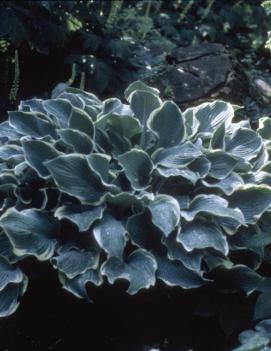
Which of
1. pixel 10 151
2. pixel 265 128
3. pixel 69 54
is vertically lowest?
pixel 69 54

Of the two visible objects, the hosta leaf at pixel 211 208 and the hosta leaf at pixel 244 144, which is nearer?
the hosta leaf at pixel 211 208

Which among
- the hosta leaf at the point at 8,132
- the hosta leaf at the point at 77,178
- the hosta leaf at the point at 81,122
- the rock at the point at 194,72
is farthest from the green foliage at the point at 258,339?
the rock at the point at 194,72

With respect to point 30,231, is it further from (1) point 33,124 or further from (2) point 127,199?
(1) point 33,124

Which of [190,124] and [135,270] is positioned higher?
[190,124]

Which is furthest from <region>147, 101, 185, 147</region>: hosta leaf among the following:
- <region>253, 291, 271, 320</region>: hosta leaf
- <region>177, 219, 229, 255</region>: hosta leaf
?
<region>253, 291, 271, 320</region>: hosta leaf

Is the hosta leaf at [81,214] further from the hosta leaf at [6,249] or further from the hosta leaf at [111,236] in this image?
the hosta leaf at [6,249]

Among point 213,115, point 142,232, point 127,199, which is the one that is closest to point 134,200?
point 127,199

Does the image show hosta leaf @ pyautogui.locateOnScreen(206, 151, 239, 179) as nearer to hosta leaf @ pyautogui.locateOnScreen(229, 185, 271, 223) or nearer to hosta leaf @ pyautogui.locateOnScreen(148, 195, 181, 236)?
hosta leaf @ pyautogui.locateOnScreen(229, 185, 271, 223)
